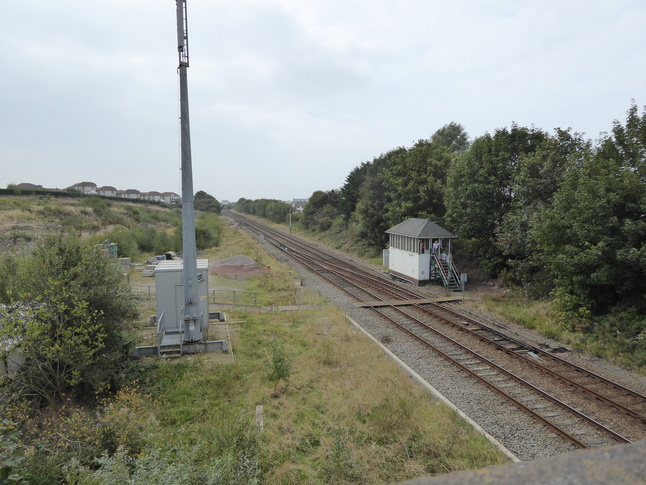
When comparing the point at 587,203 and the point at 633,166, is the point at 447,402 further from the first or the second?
the point at 633,166

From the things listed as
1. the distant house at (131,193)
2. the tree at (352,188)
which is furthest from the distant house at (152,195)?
the tree at (352,188)

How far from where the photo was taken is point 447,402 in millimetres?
9227

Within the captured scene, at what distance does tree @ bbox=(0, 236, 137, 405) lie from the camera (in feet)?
27.2

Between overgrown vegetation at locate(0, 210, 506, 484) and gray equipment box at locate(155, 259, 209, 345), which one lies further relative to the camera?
gray equipment box at locate(155, 259, 209, 345)

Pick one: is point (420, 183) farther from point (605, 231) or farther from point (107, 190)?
point (107, 190)

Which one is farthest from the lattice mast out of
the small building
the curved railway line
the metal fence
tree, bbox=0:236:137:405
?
the small building

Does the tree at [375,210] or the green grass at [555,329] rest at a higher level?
the tree at [375,210]

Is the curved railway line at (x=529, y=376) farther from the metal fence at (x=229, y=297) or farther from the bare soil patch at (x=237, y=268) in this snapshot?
the bare soil patch at (x=237, y=268)

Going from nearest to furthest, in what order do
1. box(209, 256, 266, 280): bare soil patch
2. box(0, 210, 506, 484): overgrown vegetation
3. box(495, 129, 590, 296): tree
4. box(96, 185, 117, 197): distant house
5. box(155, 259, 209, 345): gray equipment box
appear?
box(0, 210, 506, 484): overgrown vegetation
box(155, 259, 209, 345): gray equipment box
box(495, 129, 590, 296): tree
box(209, 256, 266, 280): bare soil patch
box(96, 185, 117, 197): distant house

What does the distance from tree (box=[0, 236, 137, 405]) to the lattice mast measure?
90.0 inches

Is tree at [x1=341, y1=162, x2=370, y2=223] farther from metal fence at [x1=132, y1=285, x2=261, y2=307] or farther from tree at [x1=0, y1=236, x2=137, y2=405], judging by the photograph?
tree at [x1=0, y1=236, x2=137, y2=405]

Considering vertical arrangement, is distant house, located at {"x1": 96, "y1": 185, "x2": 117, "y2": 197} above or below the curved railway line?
above

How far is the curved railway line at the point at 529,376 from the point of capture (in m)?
8.30

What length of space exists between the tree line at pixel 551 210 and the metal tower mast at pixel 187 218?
12764 mm
